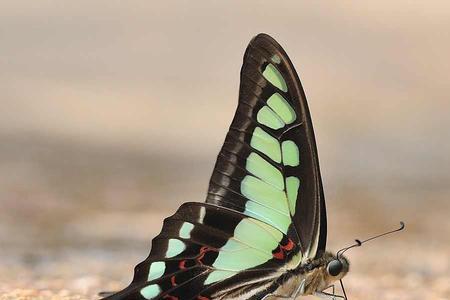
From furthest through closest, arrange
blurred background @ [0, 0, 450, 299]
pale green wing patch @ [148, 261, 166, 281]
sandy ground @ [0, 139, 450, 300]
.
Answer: blurred background @ [0, 0, 450, 299] → sandy ground @ [0, 139, 450, 300] → pale green wing patch @ [148, 261, 166, 281]

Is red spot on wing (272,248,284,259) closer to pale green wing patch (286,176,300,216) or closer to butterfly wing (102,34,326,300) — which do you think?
butterfly wing (102,34,326,300)

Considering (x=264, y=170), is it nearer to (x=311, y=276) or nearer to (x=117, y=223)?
(x=311, y=276)

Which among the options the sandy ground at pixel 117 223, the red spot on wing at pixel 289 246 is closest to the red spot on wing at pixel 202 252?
the red spot on wing at pixel 289 246

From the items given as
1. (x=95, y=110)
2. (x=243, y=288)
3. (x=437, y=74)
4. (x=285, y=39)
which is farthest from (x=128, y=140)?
(x=243, y=288)

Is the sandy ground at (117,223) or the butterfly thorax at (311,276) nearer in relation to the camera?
the butterfly thorax at (311,276)

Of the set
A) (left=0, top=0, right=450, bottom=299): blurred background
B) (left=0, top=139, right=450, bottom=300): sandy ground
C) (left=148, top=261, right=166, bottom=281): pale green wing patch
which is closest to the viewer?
(left=148, top=261, right=166, bottom=281): pale green wing patch

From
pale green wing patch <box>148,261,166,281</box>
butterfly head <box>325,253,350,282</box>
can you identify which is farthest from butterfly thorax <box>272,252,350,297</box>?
pale green wing patch <box>148,261,166,281</box>

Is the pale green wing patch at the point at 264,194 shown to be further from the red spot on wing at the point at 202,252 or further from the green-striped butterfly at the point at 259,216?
the red spot on wing at the point at 202,252

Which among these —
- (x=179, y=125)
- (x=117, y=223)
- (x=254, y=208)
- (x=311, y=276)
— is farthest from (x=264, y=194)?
(x=179, y=125)
